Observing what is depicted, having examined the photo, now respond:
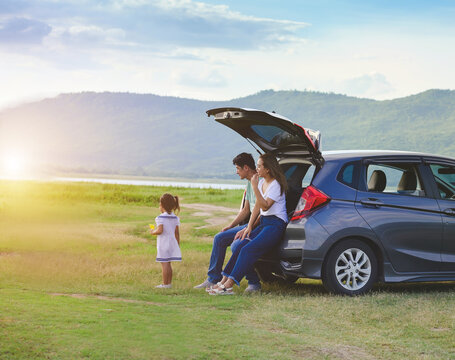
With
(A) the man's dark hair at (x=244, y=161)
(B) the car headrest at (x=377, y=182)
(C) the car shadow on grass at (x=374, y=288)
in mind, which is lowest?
(C) the car shadow on grass at (x=374, y=288)

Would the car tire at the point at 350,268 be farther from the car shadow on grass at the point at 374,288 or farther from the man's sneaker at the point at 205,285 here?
the man's sneaker at the point at 205,285

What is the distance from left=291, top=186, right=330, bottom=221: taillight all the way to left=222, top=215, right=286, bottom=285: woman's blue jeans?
26 cm

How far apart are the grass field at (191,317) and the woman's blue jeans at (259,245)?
347 mm

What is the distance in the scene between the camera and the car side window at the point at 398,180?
9.93m

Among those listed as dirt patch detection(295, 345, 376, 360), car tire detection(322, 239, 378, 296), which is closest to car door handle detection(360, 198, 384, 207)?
car tire detection(322, 239, 378, 296)

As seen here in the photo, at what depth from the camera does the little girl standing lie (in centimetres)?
1052

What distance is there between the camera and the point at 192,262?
13711 millimetres

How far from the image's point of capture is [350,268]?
953 cm

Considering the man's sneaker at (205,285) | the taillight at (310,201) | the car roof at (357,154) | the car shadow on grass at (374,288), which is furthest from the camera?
the man's sneaker at (205,285)

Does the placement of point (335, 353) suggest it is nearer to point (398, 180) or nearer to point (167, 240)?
point (398, 180)

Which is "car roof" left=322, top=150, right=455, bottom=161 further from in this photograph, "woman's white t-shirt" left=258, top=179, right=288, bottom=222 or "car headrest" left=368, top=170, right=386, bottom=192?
"woman's white t-shirt" left=258, top=179, right=288, bottom=222

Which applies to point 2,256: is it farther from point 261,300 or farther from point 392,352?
point 392,352

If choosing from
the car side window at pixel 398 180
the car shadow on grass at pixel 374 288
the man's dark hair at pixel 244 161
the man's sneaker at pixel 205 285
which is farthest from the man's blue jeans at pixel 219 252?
the car side window at pixel 398 180

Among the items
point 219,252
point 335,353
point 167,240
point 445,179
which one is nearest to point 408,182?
point 445,179
